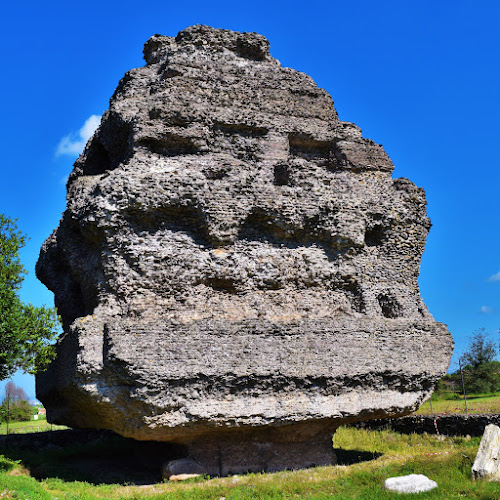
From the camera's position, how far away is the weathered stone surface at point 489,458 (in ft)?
33.7

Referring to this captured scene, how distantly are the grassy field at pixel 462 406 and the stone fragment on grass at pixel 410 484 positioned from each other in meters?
11.1

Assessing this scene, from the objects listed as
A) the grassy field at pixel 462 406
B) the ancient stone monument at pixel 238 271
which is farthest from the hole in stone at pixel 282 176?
the grassy field at pixel 462 406

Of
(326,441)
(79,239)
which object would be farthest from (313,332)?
Result: (79,239)

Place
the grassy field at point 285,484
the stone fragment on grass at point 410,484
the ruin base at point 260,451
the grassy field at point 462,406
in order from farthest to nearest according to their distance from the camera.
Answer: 1. the grassy field at point 462,406
2. the ruin base at point 260,451
3. the stone fragment on grass at point 410,484
4. the grassy field at point 285,484

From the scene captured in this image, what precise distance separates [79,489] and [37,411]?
33.1m

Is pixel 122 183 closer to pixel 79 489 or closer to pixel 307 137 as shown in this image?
pixel 307 137

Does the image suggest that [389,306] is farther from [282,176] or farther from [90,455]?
[90,455]

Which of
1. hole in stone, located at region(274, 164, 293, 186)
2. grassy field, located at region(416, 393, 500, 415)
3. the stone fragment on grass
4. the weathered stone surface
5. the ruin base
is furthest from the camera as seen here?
grassy field, located at region(416, 393, 500, 415)

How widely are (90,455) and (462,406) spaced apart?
669 inches

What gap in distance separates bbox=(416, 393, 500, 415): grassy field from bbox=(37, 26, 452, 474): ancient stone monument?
10.4 metres

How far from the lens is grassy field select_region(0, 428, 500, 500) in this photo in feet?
31.5

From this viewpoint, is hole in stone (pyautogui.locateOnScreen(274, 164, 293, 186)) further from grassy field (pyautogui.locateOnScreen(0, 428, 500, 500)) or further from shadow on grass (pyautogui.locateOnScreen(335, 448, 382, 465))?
shadow on grass (pyautogui.locateOnScreen(335, 448, 382, 465))

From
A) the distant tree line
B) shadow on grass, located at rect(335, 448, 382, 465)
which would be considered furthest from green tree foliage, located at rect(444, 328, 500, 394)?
shadow on grass, located at rect(335, 448, 382, 465)

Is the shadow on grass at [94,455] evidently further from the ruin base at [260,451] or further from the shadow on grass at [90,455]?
the ruin base at [260,451]
